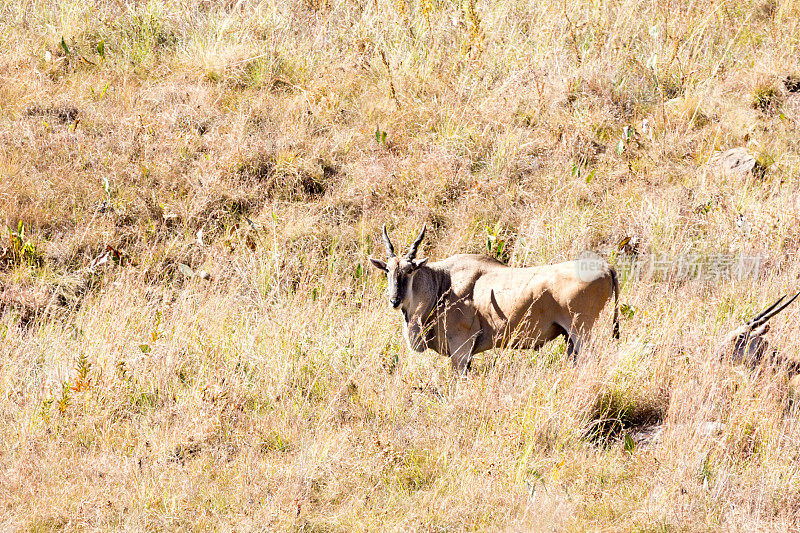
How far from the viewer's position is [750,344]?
21.2 feet

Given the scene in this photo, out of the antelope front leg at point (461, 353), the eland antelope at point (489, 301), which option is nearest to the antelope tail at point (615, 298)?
the eland antelope at point (489, 301)

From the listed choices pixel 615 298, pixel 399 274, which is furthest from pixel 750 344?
pixel 399 274

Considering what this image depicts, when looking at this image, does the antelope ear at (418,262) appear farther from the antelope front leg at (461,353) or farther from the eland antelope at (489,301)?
the antelope front leg at (461,353)

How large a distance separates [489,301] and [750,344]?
2034 millimetres

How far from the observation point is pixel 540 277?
6.77 metres

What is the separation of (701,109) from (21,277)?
8044 millimetres

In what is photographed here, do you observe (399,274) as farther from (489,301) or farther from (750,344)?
(750,344)

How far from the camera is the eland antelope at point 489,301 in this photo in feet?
22.0

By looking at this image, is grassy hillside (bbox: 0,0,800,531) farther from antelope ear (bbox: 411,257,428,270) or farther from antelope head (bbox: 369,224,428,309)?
antelope ear (bbox: 411,257,428,270)

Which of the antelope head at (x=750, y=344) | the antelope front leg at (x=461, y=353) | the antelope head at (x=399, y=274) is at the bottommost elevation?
the antelope front leg at (x=461, y=353)

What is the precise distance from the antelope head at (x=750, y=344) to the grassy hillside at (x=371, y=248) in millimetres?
241

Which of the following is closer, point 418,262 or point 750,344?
point 750,344

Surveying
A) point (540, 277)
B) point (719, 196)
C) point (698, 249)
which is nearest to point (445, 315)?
point (540, 277)

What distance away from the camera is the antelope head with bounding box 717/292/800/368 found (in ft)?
21.0
